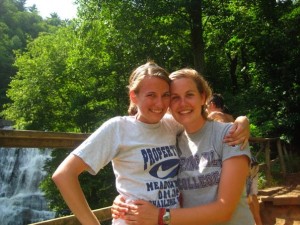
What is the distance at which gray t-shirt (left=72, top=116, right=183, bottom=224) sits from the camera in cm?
165

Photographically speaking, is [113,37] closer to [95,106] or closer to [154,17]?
[154,17]

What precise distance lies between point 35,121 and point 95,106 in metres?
4.39

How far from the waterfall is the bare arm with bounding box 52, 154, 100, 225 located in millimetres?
18427

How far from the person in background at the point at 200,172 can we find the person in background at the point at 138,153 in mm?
50

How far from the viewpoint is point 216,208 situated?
158 cm

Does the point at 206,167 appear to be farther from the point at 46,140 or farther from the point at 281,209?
the point at 281,209

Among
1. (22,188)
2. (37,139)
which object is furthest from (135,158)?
(22,188)

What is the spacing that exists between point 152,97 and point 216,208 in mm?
578

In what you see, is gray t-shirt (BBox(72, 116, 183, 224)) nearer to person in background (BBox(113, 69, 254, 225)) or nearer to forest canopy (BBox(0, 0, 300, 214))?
person in background (BBox(113, 69, 254, 225))

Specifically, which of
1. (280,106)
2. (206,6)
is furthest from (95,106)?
(280,106)

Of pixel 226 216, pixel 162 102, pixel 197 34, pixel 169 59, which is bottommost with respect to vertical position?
pixel 226 216

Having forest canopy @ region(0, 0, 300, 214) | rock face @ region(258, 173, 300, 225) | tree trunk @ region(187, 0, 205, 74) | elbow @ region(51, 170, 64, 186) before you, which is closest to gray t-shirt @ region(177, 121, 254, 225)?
elbow @ region(51, 170, 64, 186)

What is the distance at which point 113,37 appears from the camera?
49.3ft

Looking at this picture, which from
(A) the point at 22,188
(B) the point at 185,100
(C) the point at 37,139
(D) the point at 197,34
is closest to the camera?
(B) the point at 185,100
